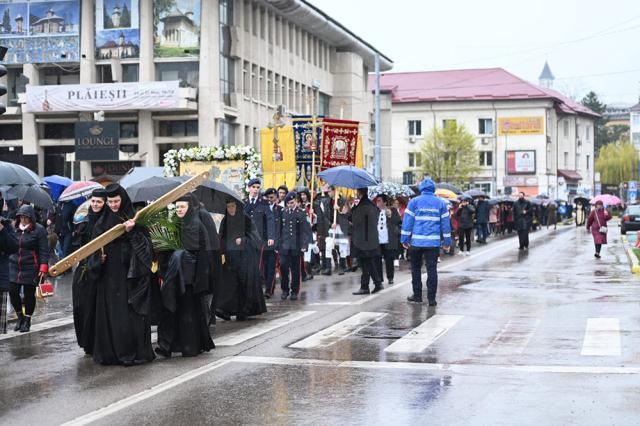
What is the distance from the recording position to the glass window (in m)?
55.1

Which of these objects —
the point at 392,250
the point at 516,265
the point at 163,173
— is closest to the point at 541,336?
the point at 392,250

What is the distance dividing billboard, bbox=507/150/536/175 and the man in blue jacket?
8315 centimetres

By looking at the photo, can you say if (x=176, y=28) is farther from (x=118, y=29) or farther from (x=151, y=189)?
(x=151, y=189)

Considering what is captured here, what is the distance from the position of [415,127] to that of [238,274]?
87504 mm

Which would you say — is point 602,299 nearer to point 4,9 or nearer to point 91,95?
point 91,95

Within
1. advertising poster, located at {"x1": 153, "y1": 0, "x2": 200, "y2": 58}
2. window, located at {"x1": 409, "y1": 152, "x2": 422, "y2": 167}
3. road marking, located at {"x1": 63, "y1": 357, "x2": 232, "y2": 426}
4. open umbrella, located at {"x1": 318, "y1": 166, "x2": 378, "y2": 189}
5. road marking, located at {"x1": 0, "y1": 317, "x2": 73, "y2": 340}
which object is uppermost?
advertising poster, located at {"x1": 153, "y1": 0, "x2": 200, "y2": 58}

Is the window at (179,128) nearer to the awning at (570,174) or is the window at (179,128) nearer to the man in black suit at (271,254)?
the man in black suit at (271,254)

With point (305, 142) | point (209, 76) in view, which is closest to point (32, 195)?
point (305, 142)

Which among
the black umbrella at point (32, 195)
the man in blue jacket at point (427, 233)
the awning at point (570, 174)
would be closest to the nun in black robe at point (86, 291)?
the man in blue jacket at point (427, 233)

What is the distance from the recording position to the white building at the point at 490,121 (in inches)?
3903

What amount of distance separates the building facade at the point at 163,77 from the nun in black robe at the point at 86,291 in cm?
4126

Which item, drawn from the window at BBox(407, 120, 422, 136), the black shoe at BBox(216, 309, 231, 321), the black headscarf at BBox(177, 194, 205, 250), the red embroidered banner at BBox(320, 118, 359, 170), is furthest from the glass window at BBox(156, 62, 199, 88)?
the window at BBox(407, 120, 422, 136)

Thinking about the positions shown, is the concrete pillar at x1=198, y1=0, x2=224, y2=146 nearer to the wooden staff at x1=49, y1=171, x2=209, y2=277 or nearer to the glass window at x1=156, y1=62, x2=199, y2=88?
the glass window at x1=156, y1=62, x2=199, y2=88

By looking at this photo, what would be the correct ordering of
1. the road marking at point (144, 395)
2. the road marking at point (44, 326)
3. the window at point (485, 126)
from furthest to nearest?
the window at point (485, 126) → the road marking at point (44, 326) → the road marking at point (144, 395)
